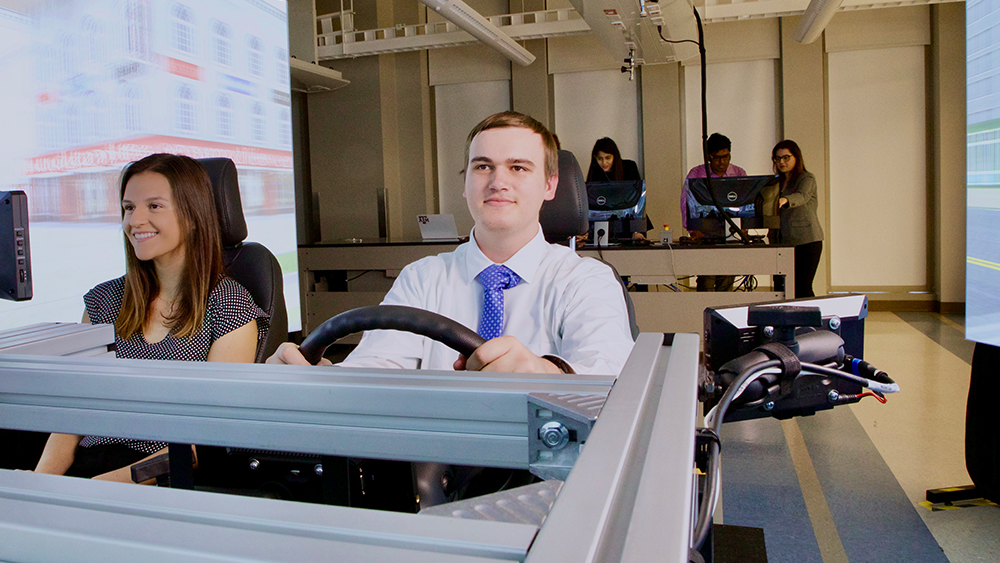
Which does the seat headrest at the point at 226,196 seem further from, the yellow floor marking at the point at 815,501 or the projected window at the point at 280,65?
the yellow floor marking at the point at 815,501

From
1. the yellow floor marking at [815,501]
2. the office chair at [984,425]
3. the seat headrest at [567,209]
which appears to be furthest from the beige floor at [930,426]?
the seat headrest at [567,209]

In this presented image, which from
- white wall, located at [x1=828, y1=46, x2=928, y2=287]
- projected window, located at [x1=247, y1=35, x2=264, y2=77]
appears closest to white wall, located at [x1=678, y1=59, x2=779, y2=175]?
white wall, located at [x1=828, y1=46, x2=928, y2=287]

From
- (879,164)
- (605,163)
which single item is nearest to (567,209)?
(605,163)

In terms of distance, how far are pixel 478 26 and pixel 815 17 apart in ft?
8.37

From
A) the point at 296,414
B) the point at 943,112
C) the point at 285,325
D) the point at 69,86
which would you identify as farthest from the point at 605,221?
the point at 296,414

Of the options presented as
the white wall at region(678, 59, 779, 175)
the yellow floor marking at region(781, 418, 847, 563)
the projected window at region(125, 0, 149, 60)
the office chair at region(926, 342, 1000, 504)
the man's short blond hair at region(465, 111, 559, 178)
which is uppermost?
the white wall at region(678, 59, 779, 175)

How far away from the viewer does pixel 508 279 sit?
1.53 meters

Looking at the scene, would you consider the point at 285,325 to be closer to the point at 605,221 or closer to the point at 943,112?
the point at 605,221

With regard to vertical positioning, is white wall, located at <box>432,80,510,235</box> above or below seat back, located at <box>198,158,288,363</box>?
above

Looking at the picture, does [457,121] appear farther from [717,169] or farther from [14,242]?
[14,242]

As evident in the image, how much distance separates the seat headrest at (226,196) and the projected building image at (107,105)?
471mm

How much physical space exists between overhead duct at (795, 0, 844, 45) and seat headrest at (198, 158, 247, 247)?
4234 millimetres

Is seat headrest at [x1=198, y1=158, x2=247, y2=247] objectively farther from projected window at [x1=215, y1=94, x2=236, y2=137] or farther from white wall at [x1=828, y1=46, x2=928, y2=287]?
white wall at [x1=828, y1=46, x2=928, y2=287]

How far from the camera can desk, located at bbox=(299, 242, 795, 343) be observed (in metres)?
4.13
